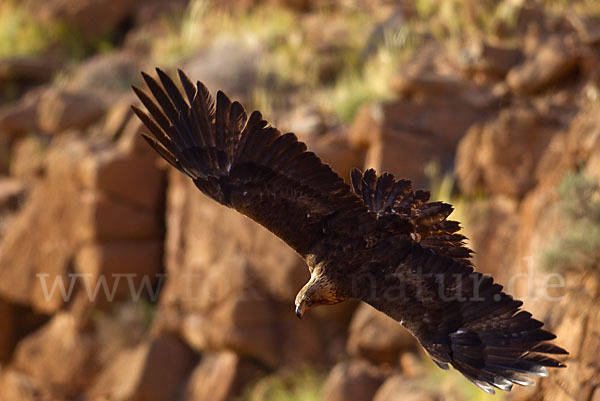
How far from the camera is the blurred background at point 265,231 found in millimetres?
10125

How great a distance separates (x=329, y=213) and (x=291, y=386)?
563cm

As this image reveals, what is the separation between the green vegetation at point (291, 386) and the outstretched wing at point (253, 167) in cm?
509

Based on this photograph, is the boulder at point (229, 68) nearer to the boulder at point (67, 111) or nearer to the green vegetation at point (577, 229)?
the boulder at point (67, 111)

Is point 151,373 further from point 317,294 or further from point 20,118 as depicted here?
point 317,294

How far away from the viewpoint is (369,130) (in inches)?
449

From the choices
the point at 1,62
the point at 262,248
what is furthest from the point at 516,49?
the point at 1,62

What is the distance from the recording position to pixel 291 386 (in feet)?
37.8

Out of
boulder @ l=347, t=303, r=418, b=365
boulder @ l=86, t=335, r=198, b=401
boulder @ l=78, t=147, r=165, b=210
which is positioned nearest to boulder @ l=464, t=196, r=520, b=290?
boulder @ l=347, t=303, r=418, b=365

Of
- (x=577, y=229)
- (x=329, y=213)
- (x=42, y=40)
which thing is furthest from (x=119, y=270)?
(x=42, y=40)

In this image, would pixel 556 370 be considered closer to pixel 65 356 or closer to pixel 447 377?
pixel 447 377

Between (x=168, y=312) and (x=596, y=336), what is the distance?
22.7ft

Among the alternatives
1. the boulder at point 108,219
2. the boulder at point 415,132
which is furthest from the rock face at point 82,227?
the boulder at point 415,132

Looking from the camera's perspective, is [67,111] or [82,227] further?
[67,111]

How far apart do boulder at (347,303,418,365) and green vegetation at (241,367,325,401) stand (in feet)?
2.17
